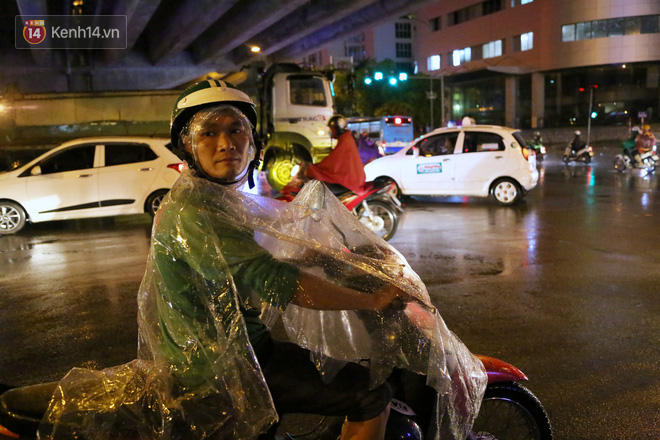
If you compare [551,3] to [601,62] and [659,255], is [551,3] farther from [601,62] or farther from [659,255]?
[659,255]

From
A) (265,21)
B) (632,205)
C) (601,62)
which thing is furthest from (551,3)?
(632,205)

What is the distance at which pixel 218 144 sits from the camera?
213 centimetres

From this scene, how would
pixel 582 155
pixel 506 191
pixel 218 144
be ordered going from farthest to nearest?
pixel 582 155
pixel 506 191
pixel 218 144

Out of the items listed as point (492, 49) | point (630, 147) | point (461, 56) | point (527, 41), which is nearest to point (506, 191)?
point (630, 147)

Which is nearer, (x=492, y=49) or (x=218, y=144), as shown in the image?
(x=218, y=144)

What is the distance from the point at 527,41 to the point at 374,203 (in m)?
45.8

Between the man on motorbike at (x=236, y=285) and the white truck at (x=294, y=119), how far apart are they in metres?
13.2

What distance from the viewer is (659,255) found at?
759 cm

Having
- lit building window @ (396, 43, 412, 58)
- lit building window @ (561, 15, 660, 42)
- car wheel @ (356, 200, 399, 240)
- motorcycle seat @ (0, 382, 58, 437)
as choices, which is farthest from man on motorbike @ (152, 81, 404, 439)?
lit building window @ (396, 43, 412, 58)

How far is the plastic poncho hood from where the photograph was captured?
6.32 ft

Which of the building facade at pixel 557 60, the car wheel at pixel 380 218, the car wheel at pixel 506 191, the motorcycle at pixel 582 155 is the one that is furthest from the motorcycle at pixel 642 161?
the building facade at pixel 557 60

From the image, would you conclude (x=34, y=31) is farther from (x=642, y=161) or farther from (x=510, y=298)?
(x=642, y=161)

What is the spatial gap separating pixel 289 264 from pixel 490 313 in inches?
154

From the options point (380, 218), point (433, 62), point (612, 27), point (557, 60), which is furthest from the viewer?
point (433, 62)
